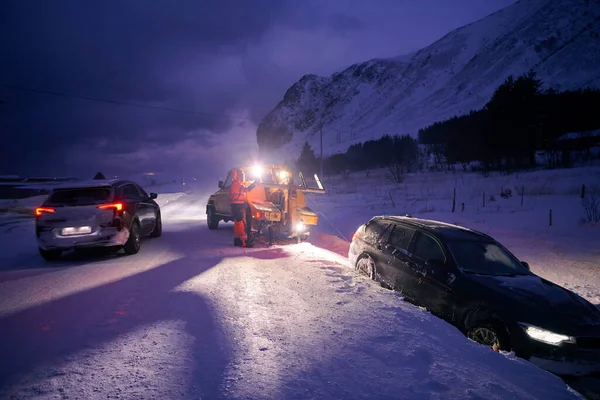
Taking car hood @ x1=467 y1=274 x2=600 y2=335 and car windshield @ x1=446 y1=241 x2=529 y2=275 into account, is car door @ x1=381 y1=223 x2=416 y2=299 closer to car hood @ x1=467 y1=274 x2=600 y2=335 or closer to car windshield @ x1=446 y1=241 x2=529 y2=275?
car windshield @ x1=446 y1=241 x2=529 y2=275

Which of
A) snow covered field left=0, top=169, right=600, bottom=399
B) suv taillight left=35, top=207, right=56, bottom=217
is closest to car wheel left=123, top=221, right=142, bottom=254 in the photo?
snow covered field left=0, top=169, right=600, bottom=399

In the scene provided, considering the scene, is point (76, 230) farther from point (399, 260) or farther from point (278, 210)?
point (399, 260)

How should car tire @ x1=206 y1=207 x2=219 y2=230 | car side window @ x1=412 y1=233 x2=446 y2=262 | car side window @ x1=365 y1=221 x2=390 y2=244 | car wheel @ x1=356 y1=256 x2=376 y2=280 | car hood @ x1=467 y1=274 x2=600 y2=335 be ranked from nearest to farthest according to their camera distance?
car hood @ x1=467 y1=274 x2=600 y2=335 → car side window @ x1=412 y1=233 x2=446 y2=262 → car wheel @ x1=356 y1=256 x2=376 y2=280 → car side window @ x1=365 y1=221 x2=390 y2=244 → car tire @ x1=206 y1=207 x2=219 y2=230

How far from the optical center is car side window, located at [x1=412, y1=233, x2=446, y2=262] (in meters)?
5.48

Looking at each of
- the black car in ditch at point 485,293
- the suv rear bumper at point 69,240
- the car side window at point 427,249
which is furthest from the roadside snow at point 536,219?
the suv rear bumper at point 69,240

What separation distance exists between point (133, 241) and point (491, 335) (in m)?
7.40

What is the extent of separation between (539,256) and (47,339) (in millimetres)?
11396

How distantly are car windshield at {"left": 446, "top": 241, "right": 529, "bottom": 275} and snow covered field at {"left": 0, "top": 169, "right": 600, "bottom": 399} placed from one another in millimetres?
1116

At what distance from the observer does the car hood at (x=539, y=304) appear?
4164 mm

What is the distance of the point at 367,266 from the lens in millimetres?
6734

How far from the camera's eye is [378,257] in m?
6.47

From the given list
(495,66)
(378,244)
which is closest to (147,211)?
(378,244)

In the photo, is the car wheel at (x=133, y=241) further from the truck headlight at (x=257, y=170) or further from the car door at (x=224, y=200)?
the car door at (x=224, y=200)

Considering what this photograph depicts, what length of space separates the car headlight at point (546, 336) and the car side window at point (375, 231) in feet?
9.52
